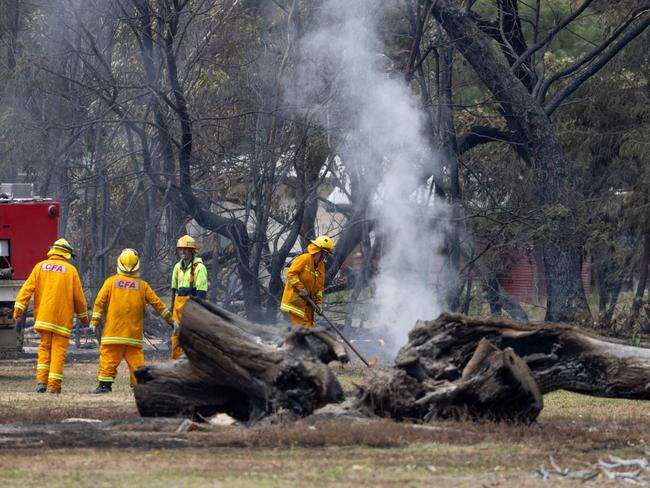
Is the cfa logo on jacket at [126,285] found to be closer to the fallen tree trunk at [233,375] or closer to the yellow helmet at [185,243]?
the yellow helmet at [185,243]

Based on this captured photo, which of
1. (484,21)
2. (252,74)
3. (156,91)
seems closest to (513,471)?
(156,91)

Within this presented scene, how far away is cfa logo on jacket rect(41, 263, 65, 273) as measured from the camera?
43.2 feet

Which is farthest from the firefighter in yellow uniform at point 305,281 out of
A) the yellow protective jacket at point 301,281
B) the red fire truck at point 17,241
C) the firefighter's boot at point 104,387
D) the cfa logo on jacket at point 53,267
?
the red fire truck at point 17,241

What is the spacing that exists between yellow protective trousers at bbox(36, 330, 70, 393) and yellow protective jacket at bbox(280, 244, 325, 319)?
9.22ft

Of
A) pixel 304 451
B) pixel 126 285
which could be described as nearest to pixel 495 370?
pixel 304 451

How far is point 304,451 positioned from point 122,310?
5338 mm

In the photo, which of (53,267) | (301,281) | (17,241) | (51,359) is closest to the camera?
(51,359)

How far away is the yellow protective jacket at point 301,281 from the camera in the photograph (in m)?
14.5

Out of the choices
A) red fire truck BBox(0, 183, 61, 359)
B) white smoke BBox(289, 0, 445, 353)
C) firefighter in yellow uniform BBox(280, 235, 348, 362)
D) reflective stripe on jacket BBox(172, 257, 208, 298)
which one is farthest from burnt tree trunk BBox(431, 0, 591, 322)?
reflective stripe on jacket BBox(172, 257, 208, 298)

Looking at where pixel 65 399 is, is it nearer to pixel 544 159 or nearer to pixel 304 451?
pixel 304 451

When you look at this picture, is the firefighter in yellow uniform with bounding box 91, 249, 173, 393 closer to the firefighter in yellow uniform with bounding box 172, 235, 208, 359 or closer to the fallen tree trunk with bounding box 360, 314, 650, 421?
the firefighter in yellow uniform with bounding box 172, 235, 208, 359

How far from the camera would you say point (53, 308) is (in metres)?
13.0

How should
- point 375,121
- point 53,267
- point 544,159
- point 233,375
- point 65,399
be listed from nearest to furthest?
point 233,375 → point 65,399 → point 53,267 → point 375,121 → point 544,159

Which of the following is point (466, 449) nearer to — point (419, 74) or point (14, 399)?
point (14, 399)
